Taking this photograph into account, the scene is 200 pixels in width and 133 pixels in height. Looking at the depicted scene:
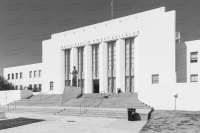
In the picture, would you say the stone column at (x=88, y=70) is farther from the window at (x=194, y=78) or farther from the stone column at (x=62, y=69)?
the window at (x=194, y=78)

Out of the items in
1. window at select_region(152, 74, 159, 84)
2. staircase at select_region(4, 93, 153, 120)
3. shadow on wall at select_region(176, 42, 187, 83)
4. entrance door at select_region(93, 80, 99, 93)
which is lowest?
staircase at select_region(4, 93, 153, 120)

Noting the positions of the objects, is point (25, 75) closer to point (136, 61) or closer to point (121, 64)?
point (121, 64)

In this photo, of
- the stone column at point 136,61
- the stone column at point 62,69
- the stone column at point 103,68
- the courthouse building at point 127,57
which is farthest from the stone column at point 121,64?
the stone column at point 62,69

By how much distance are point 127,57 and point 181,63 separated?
8.14 metres

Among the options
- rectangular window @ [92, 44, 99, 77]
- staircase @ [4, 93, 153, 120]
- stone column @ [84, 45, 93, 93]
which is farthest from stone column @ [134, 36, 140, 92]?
Result: stone column @ [84, 45, 93, 93]

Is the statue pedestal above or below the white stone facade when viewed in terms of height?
below

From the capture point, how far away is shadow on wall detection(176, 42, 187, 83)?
1069 inches

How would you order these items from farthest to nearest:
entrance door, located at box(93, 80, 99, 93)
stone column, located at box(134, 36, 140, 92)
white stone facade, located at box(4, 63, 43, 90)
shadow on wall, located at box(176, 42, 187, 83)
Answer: white stone facade, located at box(4, 63, 43, 90), entrance door, located at box(93, 80, 99, 93), stone column, located at box(134, 36, 140, 92), shadow on wall, located at box(176, 42, 187, 83)

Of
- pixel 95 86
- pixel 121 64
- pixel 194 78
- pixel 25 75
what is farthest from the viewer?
pixel 25 75

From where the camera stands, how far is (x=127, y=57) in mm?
30906

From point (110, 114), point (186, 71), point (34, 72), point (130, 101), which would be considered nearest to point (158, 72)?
point (186, 71)

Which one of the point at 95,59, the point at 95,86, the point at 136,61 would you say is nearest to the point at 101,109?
the point at 136,61

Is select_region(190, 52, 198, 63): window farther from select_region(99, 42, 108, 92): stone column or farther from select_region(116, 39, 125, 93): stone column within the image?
select_region(99, 42, 108, 92): stone column

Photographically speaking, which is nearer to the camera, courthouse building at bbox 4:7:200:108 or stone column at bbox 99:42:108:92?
courthouse building at bbox 4:7:200:108
